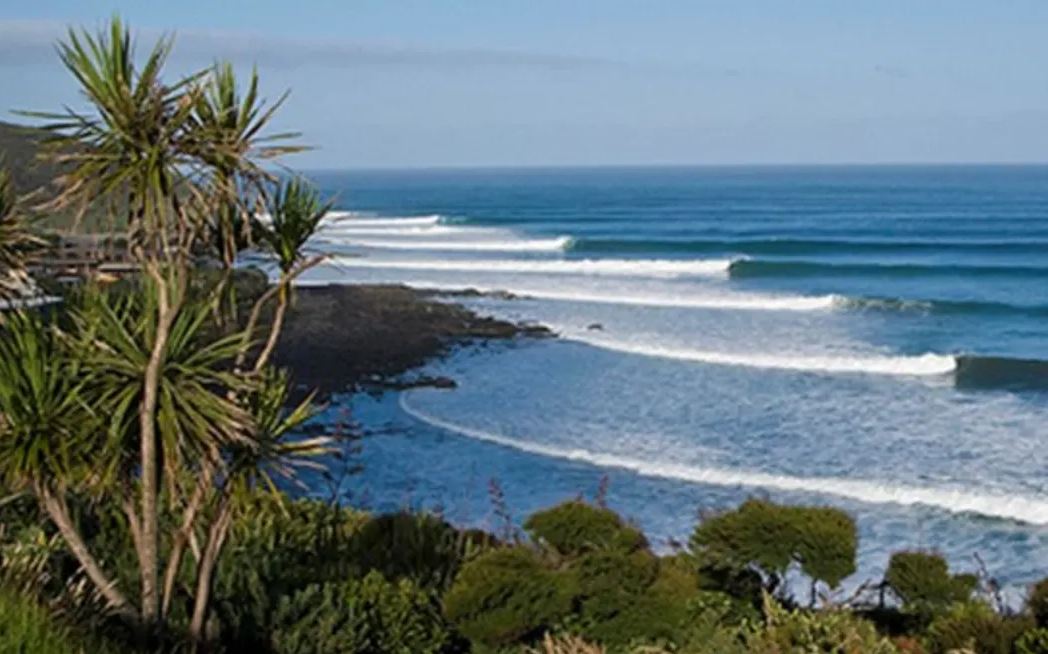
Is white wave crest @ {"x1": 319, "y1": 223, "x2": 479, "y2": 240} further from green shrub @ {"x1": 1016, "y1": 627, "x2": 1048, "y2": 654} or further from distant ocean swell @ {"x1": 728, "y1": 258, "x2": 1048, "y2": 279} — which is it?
green shrub @ {"x1": 1016, "y1": 627, "x2": 1048, "y2": 654}

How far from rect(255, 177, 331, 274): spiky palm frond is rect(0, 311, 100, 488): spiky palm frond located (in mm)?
1313

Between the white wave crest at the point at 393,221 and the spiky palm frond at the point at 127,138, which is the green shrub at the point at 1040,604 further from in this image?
the white wave crest at the point at 393,221

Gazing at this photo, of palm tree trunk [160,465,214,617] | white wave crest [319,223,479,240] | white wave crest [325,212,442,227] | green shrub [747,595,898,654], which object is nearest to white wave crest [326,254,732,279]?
white wave crest [319,223,479,240]

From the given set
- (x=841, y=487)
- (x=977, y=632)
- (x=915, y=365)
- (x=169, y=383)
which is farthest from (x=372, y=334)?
(x=169, y=383)

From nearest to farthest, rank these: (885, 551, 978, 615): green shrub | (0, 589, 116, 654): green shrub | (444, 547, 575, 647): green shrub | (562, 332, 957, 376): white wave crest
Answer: (0, 589, 116, 654): green shrub → (444, 547, 575, 647): green shrub → (885, 551, 978, 615): green shrub → (562, 332, 957, 376): white wave crest

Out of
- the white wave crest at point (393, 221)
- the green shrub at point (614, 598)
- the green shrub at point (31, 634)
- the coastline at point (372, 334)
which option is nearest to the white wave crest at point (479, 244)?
the white wave crest at point (393, 221)

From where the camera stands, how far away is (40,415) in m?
7.04

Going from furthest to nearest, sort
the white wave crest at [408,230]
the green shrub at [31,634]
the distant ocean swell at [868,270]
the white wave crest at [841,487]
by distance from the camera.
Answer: the white wave crest at [408,230] → the distant ocean swell at [868,270] → the white wave crest at [841,487] → the green shrub at [31,634]

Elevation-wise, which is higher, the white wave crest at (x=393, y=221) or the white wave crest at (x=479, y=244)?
the white wave crest at (x=479, y=244)

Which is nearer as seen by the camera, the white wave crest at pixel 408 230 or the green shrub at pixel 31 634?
Result: the green shrub at pixel 31 634

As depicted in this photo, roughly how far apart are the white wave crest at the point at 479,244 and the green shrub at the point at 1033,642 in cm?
5203

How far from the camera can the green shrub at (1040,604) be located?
9836 mm

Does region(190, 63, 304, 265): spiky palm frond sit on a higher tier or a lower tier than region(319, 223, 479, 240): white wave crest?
higher

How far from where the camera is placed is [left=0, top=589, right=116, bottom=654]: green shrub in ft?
16.1
